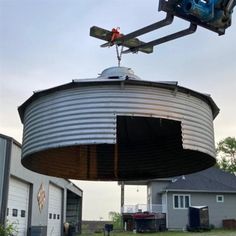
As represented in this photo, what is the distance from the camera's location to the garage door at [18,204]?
61.2ft

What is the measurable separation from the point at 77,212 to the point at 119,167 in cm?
2976

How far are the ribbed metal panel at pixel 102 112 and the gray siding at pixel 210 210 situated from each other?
111 ft

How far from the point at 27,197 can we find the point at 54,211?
24.5 ft

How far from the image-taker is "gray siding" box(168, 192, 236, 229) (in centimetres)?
3953

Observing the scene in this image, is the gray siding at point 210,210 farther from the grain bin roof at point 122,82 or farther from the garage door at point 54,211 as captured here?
the grain bin roof at point 122,82

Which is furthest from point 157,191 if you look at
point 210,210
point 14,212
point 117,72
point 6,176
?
point 117,72

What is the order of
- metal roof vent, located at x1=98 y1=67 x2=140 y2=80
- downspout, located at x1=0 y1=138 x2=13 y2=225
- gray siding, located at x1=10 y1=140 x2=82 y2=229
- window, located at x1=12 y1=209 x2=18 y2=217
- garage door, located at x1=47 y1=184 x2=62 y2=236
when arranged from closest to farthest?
metal roof vent, located at x1=98 y1=67 x2=140 y2=80, downspout, located at x1=0 y1=138 x2=13 y2=225, gray siding, located at x1=10 y1=140 x2=82 y2=229, window, located at x1=12 y1=209 x2=18 y2=217, garage door, located at x1=47 y1=184 x2=62 y2=236

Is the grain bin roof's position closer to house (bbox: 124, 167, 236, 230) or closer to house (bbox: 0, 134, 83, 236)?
house (bbox: 0, 134, 83, 236)

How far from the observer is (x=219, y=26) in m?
6.66

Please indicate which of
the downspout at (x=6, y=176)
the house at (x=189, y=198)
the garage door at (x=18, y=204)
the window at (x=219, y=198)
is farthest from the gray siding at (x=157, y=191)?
the downspout at (x=6, y=176)

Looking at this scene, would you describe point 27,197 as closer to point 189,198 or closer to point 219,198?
point 189,198

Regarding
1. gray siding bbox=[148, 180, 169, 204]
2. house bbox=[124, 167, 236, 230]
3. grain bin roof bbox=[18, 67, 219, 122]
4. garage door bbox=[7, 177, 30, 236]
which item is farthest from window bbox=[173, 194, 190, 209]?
grain bin roof bbox=[18, 67, 219, 122]

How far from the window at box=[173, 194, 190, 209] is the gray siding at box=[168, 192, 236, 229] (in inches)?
12.6

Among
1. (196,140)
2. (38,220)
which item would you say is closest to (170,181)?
(38,220)
